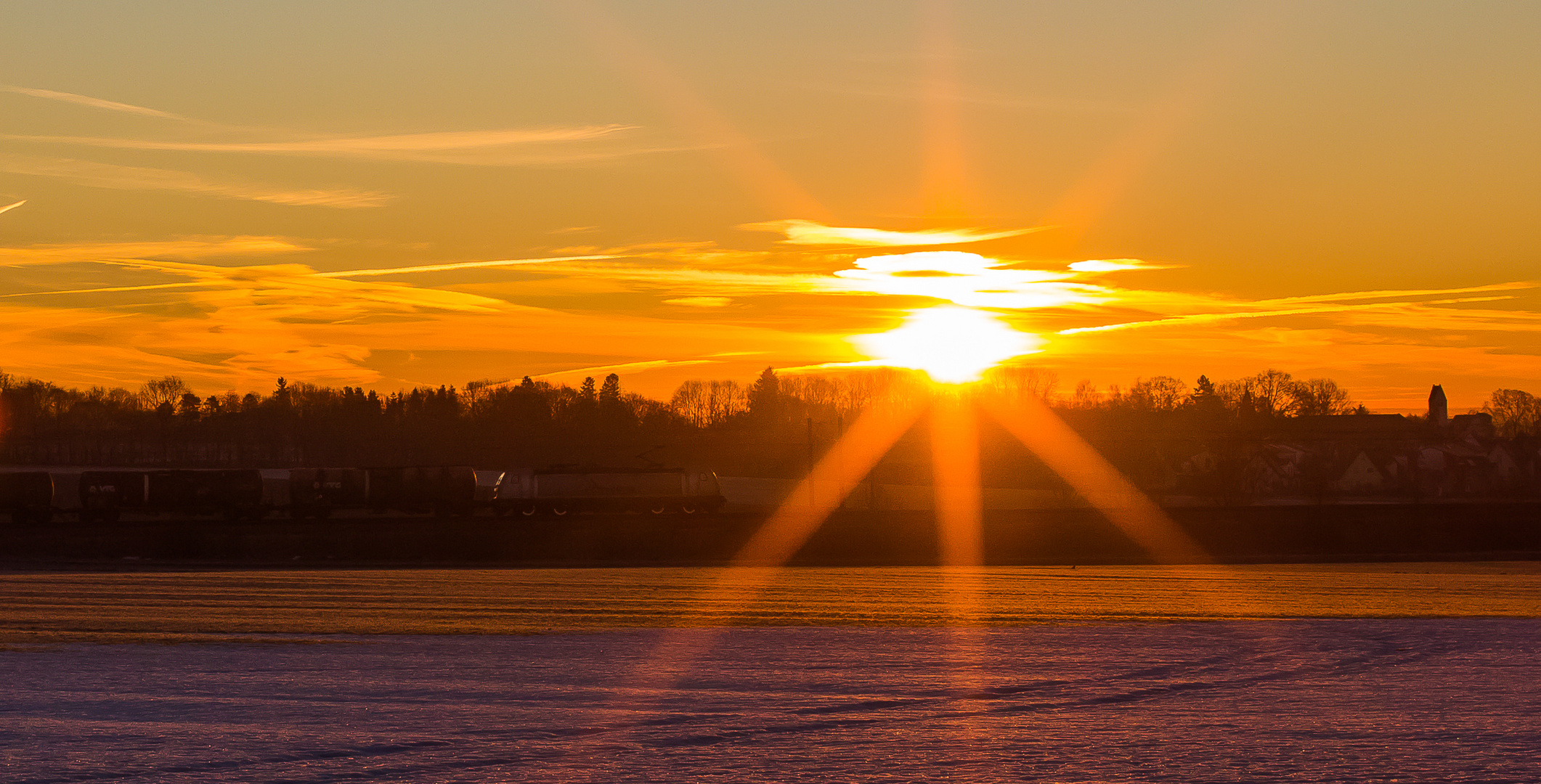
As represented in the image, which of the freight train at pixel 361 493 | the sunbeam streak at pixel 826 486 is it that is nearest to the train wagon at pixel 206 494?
the freight train at pixel 361 493

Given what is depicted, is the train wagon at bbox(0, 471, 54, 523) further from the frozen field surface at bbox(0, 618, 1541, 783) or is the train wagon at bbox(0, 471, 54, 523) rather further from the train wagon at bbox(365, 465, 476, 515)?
the frozen field surface at bbox(0, 618, 1541, 783)

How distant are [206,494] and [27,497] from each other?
24.6 feet

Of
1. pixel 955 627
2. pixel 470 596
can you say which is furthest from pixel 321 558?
pixel 955 627

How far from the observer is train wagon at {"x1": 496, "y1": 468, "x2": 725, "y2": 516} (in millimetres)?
64000

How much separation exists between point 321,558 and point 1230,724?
45.8 m

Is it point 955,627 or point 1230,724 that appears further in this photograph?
point 955,627

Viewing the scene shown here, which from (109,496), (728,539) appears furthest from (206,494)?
(728,539)

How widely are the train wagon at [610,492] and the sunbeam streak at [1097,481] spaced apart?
18636 mm

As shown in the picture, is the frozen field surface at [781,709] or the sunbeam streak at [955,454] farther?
the sunbeam streak at [955,454]

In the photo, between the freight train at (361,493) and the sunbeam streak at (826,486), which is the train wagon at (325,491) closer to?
the freight train at (361,493)

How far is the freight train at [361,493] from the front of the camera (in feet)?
205

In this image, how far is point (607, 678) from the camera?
11.2 metres

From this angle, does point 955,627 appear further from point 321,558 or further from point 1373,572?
point 321,558

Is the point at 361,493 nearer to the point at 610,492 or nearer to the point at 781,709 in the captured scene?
the point at 610,492
